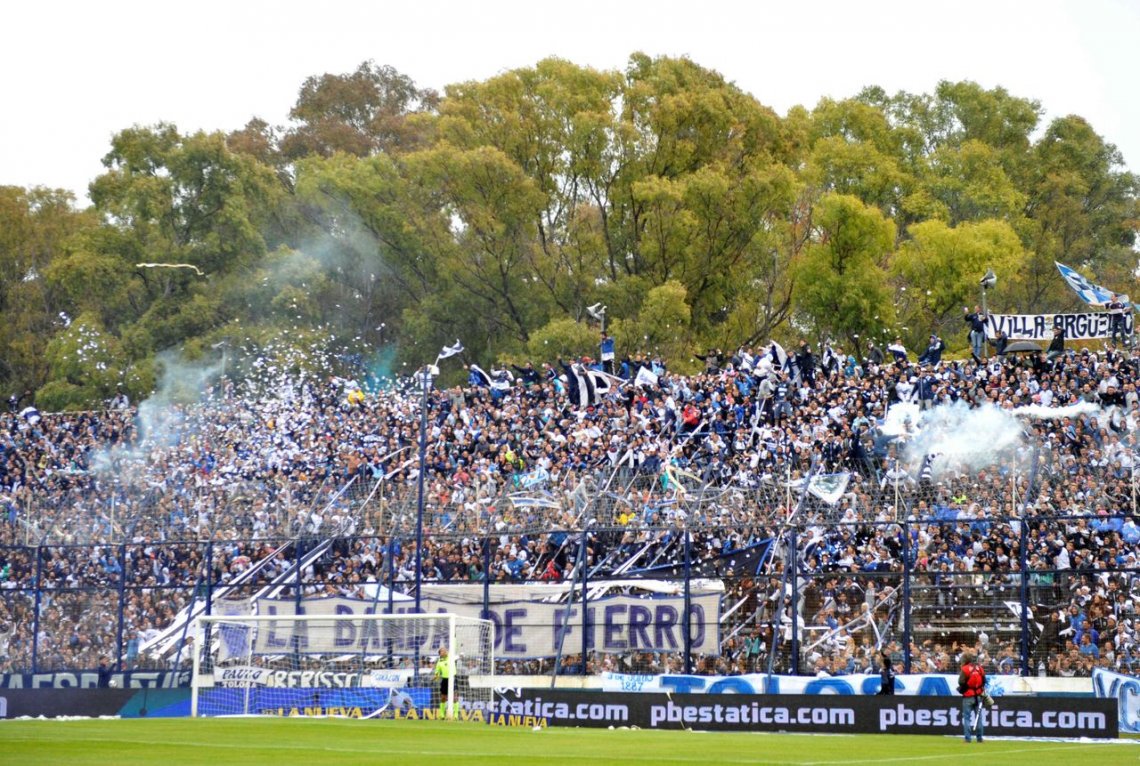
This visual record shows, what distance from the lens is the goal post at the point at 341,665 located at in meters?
33.7

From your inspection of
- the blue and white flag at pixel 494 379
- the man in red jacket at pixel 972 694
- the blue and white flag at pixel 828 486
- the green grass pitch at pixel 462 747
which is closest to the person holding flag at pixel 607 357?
the blue and white flag at pixel 494 379

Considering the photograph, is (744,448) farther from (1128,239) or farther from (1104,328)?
(1128,239)

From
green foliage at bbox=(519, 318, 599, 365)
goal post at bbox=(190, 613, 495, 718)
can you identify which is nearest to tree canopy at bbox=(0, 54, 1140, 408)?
green foliage at bbox=(519, 318, 599, 365)

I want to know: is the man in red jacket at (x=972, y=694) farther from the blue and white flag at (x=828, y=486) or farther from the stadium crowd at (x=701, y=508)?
the blue and white flag at (x=828, y=486)

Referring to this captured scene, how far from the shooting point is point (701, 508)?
127ft

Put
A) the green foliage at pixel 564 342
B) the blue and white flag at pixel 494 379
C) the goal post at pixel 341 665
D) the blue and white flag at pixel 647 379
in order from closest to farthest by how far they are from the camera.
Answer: the goal post at pixel 341 665, the blue and white flag at pixel 647 379, the blue and white flag at pixel 494 379, the green foliage at pixel 564 342

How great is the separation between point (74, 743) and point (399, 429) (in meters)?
26.6

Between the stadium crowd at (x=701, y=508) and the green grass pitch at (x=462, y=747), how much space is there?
454 centimetres

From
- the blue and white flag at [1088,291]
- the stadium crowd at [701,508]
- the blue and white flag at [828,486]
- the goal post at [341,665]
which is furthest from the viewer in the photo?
the blue and white flag at [1088,291]

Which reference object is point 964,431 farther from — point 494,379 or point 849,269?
point 849,269

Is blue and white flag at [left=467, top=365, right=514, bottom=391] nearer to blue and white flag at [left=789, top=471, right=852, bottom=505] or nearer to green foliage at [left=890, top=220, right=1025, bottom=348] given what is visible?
blue and white flag at [left=789, top=471, right=852, bottom=505]

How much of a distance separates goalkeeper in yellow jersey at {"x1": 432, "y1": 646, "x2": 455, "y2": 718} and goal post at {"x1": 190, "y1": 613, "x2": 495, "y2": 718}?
2 centimetres

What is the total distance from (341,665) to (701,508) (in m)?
9.57

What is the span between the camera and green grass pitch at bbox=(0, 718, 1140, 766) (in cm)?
2061
